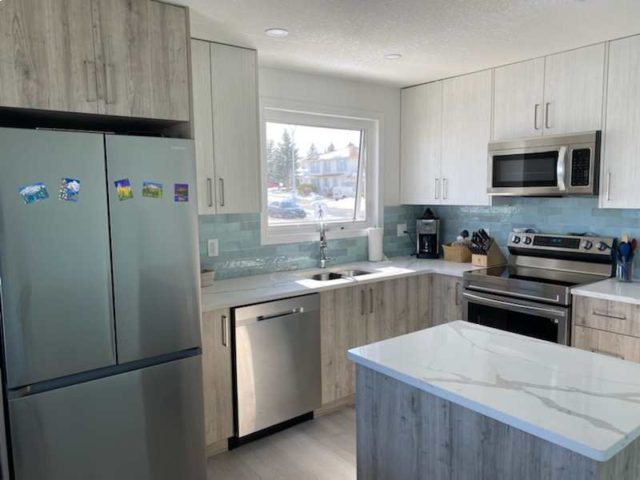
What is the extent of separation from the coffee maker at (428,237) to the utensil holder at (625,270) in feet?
4.82

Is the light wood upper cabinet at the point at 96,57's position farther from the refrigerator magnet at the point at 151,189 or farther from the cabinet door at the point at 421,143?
the cabinet door at the point at 421,143

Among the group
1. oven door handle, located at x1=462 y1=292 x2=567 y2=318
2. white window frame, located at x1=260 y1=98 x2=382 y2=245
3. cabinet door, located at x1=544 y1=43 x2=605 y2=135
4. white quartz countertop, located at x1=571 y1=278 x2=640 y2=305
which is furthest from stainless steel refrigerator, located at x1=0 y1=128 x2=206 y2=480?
cabinet door, located at x1=544 y1=43 x2=605 y2=135

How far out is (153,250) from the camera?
2166mm

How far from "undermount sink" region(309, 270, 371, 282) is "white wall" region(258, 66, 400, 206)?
82cm

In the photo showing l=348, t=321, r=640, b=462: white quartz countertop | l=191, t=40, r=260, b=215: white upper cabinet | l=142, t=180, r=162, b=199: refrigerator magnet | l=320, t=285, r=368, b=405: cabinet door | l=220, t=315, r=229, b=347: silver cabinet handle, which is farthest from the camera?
l=320, t=285, r=368, b=405: cabinet door

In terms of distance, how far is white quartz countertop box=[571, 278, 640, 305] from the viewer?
2.61 m

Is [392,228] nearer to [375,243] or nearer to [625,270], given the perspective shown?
[375,243]

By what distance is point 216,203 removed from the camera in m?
2.88

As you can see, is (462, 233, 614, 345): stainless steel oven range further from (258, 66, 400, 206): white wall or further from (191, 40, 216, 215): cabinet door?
(191, 40, 216, 215): cabinet door

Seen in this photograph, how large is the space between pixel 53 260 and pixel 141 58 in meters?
0.98

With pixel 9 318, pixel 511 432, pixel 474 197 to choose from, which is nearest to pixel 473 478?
pixel 511 432

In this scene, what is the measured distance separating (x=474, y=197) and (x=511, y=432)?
8.77 feet

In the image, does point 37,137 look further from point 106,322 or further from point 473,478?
point 473,478

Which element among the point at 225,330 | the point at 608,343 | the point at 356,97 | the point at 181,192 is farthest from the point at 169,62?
the point at 608,343
